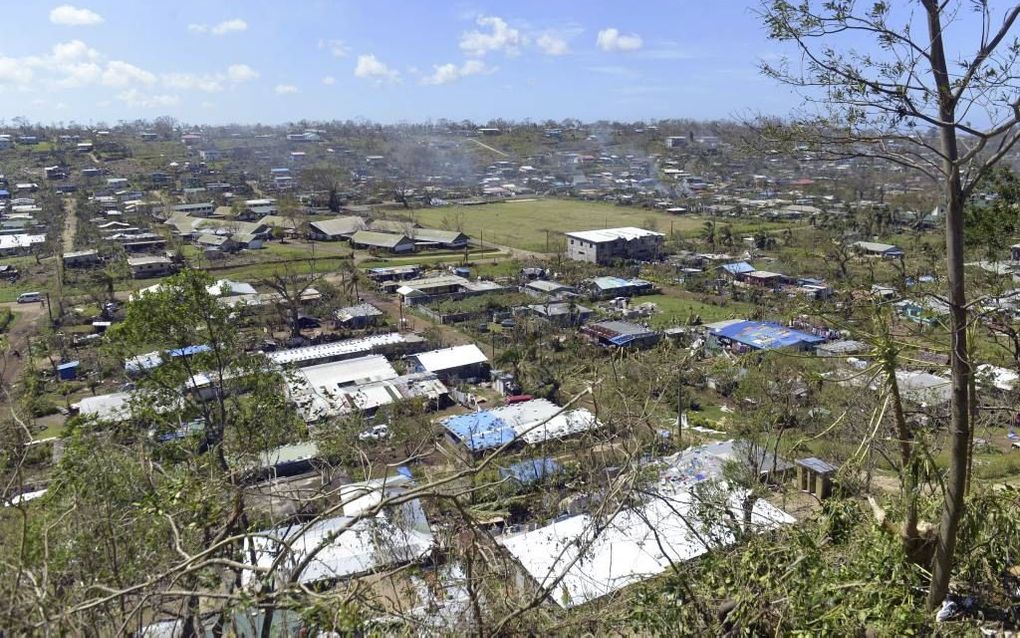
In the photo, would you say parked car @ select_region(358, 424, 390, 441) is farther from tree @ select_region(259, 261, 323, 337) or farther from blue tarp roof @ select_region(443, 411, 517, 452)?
tree @ select_region(259, 261, 323, 337)

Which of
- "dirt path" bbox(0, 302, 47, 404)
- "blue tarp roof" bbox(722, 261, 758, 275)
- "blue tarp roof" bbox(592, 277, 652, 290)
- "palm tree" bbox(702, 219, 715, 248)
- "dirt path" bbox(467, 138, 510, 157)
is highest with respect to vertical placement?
"dirt path" bbox(467, 138, 510, 157)

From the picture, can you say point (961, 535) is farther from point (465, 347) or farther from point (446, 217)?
point (446, 217)

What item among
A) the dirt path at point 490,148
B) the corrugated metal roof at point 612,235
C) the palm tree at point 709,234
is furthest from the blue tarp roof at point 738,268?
the dirt path at point 490,148

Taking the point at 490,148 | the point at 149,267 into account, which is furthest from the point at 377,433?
the point at 490,148

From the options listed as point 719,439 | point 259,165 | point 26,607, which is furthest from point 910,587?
point 259,165

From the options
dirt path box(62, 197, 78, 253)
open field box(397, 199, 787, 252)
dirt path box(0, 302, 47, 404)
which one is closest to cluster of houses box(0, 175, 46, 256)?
dirt path box(62, 197, 78, 253)

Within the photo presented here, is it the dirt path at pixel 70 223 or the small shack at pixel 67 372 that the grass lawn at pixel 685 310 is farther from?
the dirt path at pixel 70 223
